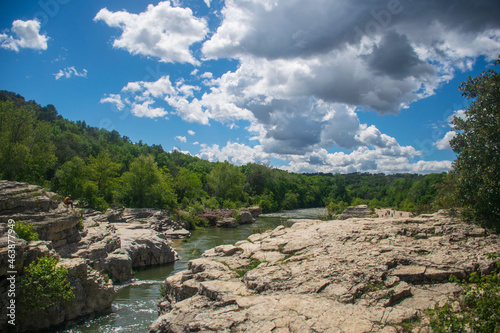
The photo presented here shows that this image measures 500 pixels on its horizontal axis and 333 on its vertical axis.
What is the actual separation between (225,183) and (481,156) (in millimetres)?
64788

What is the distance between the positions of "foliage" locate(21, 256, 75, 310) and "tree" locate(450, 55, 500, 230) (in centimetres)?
1507

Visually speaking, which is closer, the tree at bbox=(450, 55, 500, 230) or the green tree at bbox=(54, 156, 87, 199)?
the tree at bbox=(450, 55, 500, 230)

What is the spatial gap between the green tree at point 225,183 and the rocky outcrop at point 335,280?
6039 cm

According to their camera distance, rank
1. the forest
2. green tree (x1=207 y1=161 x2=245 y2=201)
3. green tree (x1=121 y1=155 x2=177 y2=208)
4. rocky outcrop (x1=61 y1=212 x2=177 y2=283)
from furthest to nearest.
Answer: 1. green tree (x1=207 y1=161 x2=245 y2=201)
2. green tree (x1=121 y1=155 x2=177 y2=208)
3. the forest
4. rocky outcrop (x1=61 y1=212 x2=177 y2=283)

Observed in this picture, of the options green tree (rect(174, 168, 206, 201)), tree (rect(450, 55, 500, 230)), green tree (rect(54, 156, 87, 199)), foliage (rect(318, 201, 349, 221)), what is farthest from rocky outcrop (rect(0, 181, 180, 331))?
green tree (rect(174, 168, 206, 201))

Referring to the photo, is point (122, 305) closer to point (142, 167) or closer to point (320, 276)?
point (320, 276)

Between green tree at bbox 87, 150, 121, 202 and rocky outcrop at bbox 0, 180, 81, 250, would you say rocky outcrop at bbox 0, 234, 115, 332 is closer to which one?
rocky outcrop at bbox 0, 180, 81, 250

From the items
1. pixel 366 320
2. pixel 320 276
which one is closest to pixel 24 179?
pixel 320 276

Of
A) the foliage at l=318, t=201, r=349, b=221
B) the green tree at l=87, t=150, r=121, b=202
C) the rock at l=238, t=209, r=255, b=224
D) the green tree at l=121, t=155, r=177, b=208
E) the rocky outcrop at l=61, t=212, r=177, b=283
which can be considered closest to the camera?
the rocky outcrop at l=61, t=212, r=177, b=283

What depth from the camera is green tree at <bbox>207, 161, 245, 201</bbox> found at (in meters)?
72.2

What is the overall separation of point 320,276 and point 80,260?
1083 centimetres

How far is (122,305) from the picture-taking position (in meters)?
13.9

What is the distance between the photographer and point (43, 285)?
1059cm

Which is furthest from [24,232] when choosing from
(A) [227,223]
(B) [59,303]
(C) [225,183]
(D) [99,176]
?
(C) [225,183]
